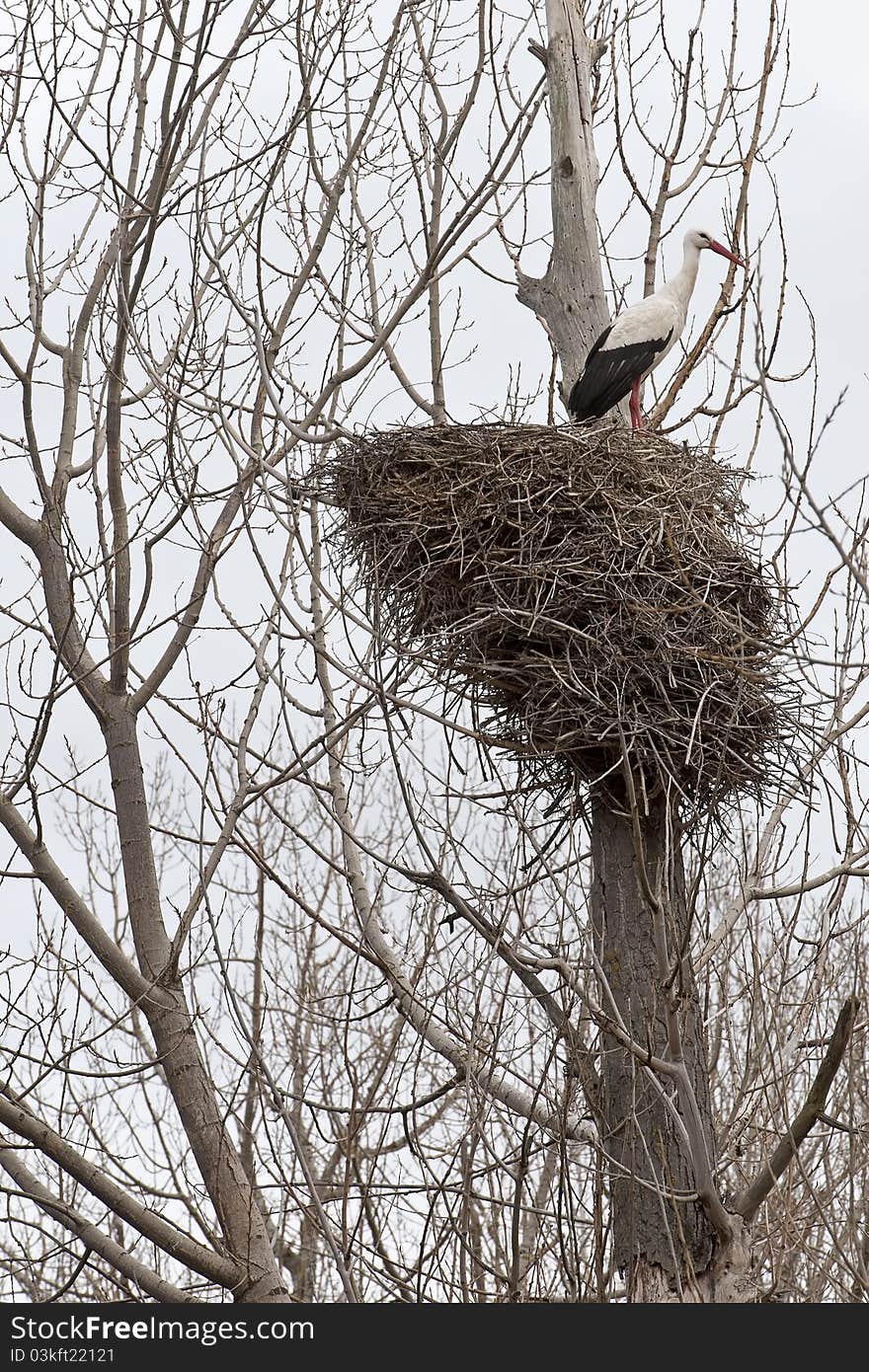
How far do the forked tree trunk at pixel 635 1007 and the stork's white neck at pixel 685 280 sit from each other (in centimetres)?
66

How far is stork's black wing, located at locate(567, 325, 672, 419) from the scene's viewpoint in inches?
219

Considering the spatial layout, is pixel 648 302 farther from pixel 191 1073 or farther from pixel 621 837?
pixel 191 1073

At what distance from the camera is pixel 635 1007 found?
15.0 ft

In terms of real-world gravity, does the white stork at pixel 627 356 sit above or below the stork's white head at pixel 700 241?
below

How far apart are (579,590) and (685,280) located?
246 centimetres

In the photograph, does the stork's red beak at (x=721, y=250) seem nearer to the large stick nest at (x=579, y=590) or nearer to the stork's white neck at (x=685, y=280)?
the stork's white neck at (x=685, y=280)

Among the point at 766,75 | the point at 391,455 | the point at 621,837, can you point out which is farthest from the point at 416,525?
the point at 766,75

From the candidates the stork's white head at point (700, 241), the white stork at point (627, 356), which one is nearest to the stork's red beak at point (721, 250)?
the stork's white head at point (700, 241)

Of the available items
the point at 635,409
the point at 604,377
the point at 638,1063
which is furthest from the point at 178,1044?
the point at 635,409

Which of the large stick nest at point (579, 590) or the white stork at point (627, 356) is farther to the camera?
the white stork at point (627, 356)

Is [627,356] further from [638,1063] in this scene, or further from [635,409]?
[638,1063]

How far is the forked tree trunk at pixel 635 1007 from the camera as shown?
13.8ft

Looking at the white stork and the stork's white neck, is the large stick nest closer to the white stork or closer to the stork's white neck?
the white stork
